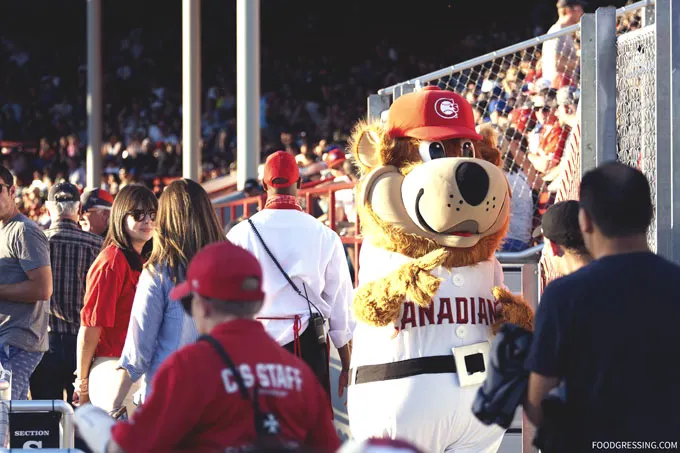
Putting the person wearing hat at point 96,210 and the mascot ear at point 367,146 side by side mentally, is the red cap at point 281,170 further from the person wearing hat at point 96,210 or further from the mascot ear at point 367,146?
the person wearing hat at point 96,210

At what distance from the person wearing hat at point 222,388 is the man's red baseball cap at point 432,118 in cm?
196

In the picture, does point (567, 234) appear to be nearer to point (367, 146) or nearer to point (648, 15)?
point (367, 146)

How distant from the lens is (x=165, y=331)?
14.3 feet

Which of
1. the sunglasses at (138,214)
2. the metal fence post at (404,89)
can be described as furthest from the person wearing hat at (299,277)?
the metal fence post at (404,89)

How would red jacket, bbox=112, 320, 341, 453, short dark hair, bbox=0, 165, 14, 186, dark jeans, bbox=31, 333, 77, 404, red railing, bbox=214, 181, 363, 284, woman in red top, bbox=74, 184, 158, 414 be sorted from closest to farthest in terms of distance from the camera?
red jacket, bbox=112, 320, 341, 453, woman in red top, bbox=74, 184, 158, 414, short dark hair, bbox=0, 165, 14, 186, dark jeans, bbox=31, 333, 77, 404, red railing, bbox=214, 181, 363, 284

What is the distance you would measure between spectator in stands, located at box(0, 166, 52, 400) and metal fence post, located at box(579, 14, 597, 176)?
264 centimetres

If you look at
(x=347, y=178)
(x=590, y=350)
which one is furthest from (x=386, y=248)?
(x=347, y=178)

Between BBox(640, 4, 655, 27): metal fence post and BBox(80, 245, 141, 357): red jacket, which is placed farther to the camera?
BBox(640, 4, 655, 27): metal fence post

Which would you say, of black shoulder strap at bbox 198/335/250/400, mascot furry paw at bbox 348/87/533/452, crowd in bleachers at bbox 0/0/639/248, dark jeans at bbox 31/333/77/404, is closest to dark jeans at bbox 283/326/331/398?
mascot furry paw at bbox 348/87/533/452

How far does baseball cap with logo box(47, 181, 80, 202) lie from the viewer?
6258mm

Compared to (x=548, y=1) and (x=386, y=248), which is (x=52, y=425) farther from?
(x=548, y=1)

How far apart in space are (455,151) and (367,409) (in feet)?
3.60

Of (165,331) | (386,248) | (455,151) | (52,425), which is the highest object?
(455,151)

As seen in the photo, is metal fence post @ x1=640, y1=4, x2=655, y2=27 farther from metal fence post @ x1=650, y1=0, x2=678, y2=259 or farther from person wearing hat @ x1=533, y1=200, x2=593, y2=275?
person wearing hat @ x1=533, y1=200, x2=593, y2=275
